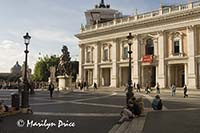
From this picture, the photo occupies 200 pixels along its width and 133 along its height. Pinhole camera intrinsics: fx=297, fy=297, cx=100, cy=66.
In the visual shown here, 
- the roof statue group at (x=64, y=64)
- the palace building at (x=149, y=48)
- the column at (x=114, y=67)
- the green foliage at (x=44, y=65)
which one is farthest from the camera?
the green foliage at (x=44, y=65)

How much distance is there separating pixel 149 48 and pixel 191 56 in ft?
→ 33.3

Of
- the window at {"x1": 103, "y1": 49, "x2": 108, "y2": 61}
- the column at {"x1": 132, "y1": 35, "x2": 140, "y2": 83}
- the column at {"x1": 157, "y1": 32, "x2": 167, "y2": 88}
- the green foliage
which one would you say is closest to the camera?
the column at {"x1": 157, "y1": 32, "x2": 167, "y2": 88}

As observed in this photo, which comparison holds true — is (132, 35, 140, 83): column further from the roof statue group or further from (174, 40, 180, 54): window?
the roof statue group

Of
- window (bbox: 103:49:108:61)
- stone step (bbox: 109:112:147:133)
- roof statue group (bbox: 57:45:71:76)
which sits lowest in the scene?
stone step (bbox: 109:112:147:133)

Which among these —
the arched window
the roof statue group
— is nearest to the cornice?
the arched window

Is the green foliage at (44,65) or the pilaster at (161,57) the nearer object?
the pilaster at (161,57)

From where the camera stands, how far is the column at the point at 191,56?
49875 millimetres

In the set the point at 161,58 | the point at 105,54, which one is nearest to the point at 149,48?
the point at 161,58

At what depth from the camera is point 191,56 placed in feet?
167

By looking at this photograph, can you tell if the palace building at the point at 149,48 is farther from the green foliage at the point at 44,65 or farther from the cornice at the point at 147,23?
the green foliage at the point at 44,65

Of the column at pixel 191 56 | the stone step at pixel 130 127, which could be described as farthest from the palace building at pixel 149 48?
the stone step at pixel 130 127

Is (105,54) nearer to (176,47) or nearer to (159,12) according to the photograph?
(159,12)

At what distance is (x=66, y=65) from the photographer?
45.9 metres

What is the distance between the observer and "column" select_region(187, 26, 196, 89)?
4988 centimetres
